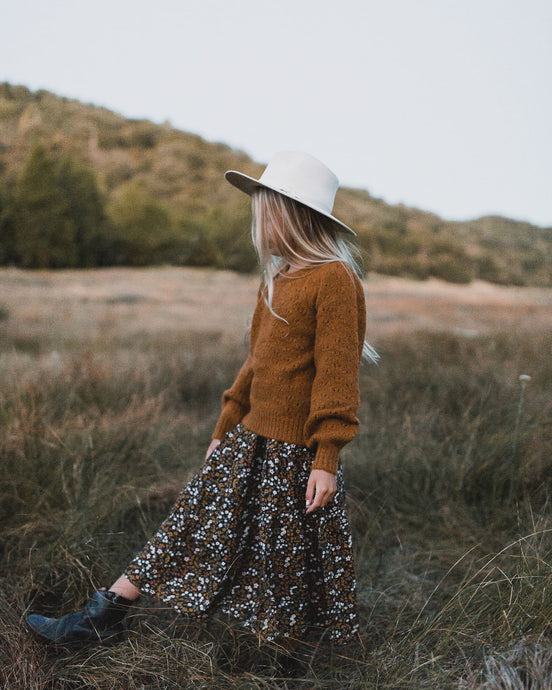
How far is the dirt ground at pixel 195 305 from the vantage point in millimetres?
6246

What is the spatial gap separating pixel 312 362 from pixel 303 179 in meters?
0.50

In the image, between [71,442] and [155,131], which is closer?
[71,442]

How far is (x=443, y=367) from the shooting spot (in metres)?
4.12

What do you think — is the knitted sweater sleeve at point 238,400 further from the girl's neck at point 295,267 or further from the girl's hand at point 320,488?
the girl's hand at point 320,488

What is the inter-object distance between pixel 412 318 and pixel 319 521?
591 centimetres

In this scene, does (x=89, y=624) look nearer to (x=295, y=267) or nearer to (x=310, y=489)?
(x=310, y=489)

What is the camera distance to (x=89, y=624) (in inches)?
58.3

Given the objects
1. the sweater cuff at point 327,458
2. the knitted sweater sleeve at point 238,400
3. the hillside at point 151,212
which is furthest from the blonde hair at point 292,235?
the hillside at point 151,212

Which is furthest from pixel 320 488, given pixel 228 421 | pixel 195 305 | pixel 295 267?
pixel 195 305

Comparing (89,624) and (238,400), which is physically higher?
(238,400)

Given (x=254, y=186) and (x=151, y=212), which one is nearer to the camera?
(x=254, y=186)

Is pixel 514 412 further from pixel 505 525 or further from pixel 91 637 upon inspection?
pixel 91 637

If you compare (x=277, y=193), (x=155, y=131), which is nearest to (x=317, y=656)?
(x=277, y=193)

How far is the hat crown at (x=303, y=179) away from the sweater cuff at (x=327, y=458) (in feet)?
2.05
